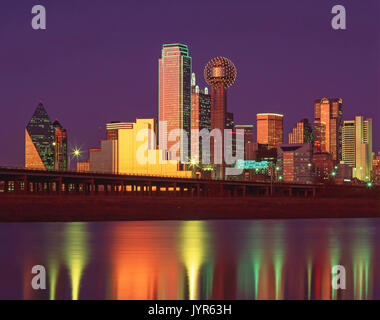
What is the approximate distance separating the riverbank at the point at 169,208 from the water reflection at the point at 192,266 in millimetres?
31260

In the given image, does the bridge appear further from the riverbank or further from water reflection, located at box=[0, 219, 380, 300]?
water reflection, located at box=[0, 219, 380, 300]

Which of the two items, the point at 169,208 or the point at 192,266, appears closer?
the point at 192,266

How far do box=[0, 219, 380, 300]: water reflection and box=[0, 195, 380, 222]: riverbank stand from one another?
103 feet

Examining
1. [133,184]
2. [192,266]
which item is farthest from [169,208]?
[192,266]

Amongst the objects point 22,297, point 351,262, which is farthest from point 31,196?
point 22,297

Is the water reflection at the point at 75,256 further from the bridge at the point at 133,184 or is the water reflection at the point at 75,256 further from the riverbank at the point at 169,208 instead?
the bridge at the point at 133,184

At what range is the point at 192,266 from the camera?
35.0m

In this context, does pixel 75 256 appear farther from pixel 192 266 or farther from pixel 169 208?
pixel 169 208

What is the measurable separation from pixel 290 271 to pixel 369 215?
100 m

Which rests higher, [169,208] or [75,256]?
A: [75,256]

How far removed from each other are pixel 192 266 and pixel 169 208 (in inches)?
2778

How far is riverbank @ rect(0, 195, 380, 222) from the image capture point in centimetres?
8975

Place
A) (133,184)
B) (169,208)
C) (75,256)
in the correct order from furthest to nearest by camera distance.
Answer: (133,184) < (169,208) < (75,256)

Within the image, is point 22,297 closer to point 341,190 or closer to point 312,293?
point 312,293
